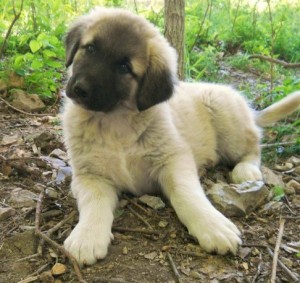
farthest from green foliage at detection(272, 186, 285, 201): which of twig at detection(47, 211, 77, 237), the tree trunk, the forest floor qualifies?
the tree trunk

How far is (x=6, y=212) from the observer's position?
2711 millimetres

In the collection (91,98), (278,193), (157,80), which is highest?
(157,80)

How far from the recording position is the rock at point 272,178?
3318 mm

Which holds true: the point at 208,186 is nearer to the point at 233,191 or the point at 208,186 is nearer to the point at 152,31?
the point at 233,191

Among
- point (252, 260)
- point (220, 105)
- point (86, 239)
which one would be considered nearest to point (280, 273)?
point (252, 260)

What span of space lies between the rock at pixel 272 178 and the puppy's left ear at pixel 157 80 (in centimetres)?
102

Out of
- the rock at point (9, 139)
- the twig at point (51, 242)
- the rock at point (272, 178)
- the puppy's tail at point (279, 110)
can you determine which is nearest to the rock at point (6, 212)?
the twig at point (51, 242)

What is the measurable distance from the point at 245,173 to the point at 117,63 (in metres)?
1.30

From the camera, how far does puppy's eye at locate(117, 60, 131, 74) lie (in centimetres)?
277

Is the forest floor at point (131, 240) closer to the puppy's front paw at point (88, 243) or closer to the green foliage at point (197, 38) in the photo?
the puppy's front paw at point (88, 243)

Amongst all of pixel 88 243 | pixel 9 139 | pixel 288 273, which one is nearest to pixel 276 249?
pixel 288 273

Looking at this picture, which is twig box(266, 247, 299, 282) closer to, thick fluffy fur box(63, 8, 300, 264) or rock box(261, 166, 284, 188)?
thick fluffy fur box(63, 8, 300, 264)

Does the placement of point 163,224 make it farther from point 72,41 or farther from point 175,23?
point 175,23

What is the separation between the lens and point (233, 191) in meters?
2.88
